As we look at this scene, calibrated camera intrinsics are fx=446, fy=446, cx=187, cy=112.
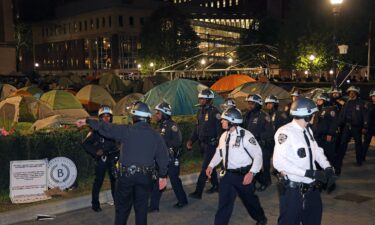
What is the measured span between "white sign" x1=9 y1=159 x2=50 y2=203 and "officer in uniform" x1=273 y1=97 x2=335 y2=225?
16.0ft

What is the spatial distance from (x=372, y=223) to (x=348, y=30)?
Answer: 38.5 m

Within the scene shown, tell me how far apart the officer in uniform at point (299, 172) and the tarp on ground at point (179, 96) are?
431 inches

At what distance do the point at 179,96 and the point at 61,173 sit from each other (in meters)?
8.41

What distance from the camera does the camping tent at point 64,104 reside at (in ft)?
66.8

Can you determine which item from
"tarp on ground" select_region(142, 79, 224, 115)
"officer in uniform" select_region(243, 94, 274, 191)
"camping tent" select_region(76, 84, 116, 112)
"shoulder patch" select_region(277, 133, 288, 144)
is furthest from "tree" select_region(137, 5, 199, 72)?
"shoulder patch" select_region(277, 133, 288, 144)

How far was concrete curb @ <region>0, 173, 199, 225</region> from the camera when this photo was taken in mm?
7332

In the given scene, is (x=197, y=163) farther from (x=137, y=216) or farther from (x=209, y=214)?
(x=137, y=216)

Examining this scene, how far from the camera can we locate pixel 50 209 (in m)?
7.77

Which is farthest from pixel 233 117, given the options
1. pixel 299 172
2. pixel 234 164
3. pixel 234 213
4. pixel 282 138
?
pixel 234 213

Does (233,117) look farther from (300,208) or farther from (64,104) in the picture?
(64,104)

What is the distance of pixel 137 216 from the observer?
18.8 ft

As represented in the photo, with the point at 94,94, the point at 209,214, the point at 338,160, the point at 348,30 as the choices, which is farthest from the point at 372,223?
the point at 348,30

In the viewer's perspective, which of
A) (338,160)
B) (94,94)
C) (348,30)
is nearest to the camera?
(338,160)

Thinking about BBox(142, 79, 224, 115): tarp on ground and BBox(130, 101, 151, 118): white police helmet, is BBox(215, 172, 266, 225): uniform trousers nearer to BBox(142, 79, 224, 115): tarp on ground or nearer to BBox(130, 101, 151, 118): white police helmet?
BBox(130, 101, 151, 118): white police helmet
